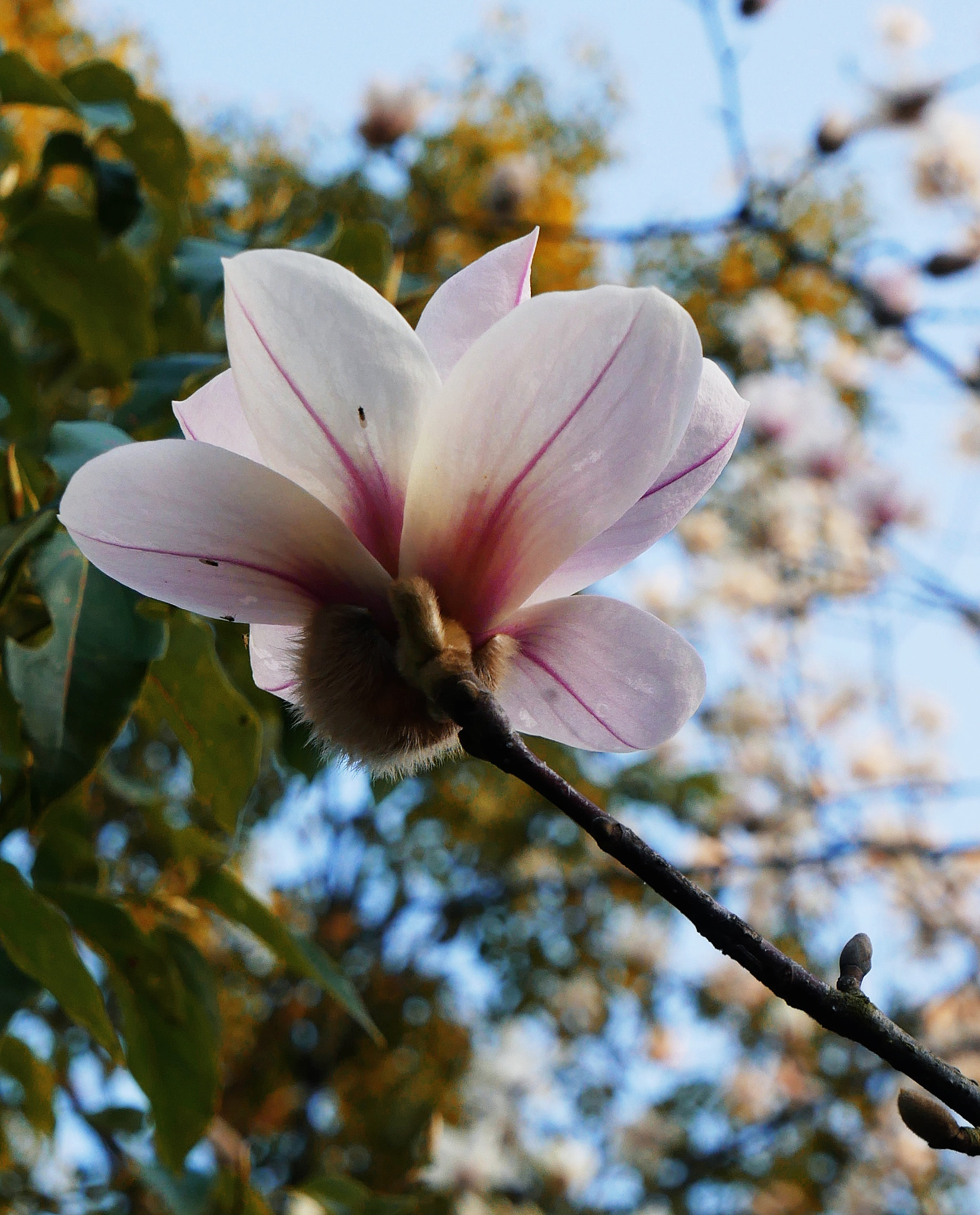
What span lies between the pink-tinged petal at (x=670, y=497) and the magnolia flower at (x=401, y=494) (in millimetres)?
14

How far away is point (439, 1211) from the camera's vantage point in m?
1.76

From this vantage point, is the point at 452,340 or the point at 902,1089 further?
the point at 452,340

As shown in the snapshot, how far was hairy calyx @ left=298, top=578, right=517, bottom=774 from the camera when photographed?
1.27 ft

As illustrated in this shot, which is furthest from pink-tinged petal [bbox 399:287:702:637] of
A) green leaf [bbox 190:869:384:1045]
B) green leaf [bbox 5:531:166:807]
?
green leaf [bbox 190:869:384:1045]

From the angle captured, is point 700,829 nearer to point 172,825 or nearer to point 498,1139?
point 498,1139

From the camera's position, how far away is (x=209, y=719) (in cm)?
69

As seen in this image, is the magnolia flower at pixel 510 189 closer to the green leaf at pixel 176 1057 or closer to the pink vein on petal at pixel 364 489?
the green leaf at pixel 176 1057

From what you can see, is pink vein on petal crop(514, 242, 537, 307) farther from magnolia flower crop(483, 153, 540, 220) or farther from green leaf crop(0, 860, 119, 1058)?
magnolia flower crop(483, 153, 540, 220)

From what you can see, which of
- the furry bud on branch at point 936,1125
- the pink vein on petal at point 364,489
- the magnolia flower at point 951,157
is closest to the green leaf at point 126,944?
the pink vein on petal at point 364,489

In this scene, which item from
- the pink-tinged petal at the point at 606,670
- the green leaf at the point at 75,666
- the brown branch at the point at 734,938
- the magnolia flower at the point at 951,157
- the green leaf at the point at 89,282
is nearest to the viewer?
the brown branch at the point at 734,938

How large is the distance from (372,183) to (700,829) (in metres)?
2.06

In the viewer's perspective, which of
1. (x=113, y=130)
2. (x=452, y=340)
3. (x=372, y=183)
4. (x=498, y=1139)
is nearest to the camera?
(x=452, y=340)

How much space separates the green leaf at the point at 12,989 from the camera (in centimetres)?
74

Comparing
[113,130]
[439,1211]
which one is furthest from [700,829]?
[113,130]
